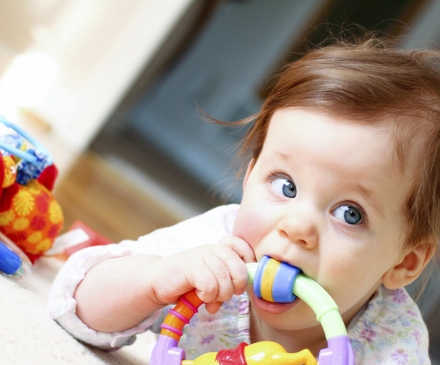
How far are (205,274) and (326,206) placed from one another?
17 cm

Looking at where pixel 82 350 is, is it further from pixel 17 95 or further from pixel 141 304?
pixel 17 95

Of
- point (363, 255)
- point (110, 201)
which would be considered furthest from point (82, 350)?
point (110, 201)

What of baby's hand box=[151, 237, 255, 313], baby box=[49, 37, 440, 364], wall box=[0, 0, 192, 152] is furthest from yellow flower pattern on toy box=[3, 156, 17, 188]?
wall box=[0, 0, 192, 152]

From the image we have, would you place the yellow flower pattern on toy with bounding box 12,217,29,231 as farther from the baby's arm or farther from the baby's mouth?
the baby's mouth

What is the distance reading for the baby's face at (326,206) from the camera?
2.30ft

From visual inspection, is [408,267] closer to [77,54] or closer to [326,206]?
[326,206]

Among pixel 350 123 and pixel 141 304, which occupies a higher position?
pixel 350 123

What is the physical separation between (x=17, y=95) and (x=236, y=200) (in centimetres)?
109

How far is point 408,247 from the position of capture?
83 centimetres

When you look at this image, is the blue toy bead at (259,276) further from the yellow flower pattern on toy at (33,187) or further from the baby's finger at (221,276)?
the yellow flower pattern on toy at (33,187)

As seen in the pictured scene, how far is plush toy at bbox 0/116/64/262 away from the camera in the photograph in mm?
1015

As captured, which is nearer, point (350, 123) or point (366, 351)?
point (350, 123)

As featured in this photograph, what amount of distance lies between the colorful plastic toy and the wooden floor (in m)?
1.03

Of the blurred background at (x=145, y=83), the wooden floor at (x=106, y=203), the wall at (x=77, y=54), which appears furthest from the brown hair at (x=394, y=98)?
the wall at (x=77, y=54)
